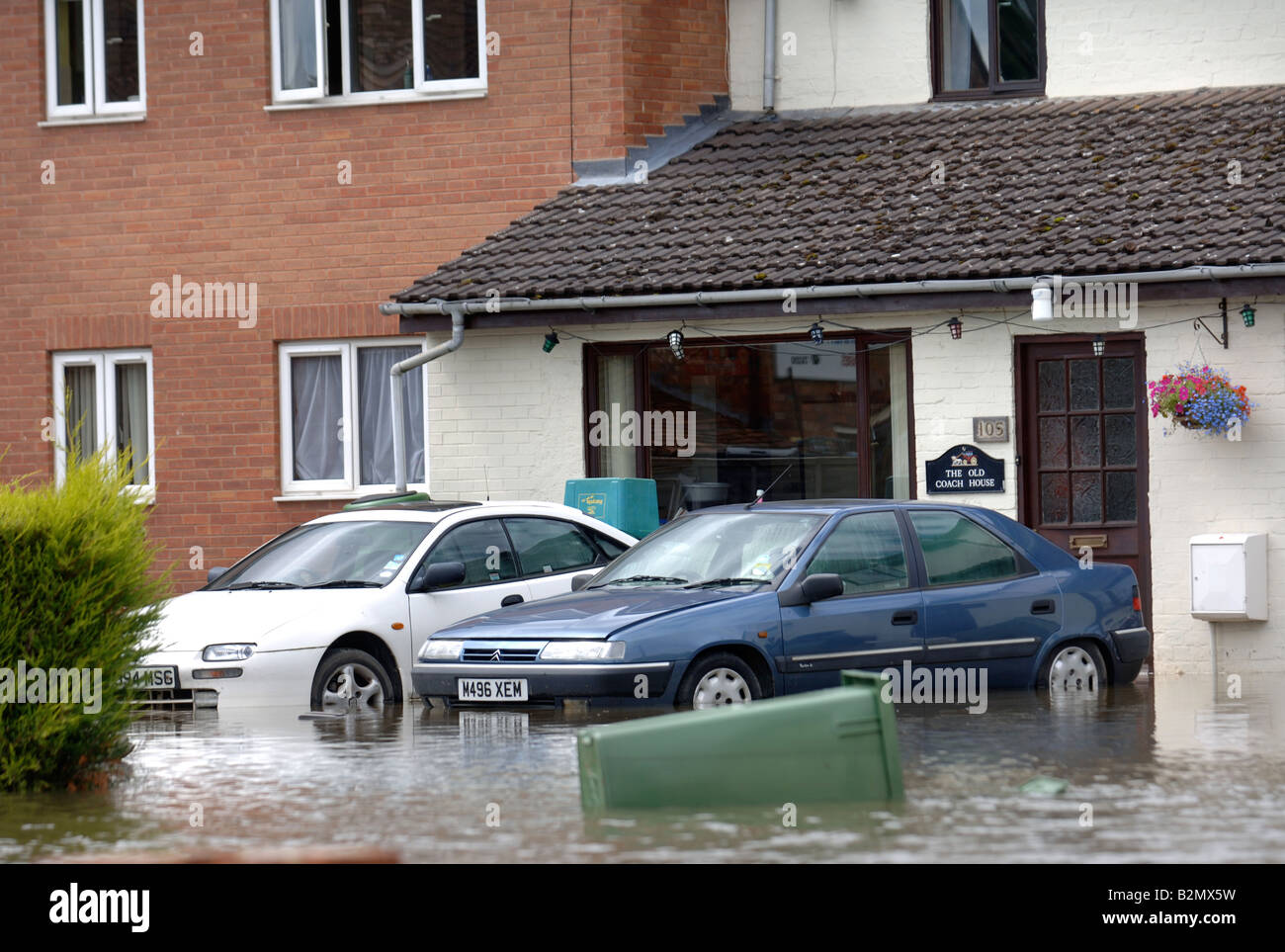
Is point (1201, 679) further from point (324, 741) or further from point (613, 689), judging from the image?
point (324, 741)

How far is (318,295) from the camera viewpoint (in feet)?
64.6

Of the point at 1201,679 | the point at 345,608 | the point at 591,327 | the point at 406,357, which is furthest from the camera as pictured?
the point at 406,357

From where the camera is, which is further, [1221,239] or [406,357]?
[406,357]

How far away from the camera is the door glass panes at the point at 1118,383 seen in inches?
654

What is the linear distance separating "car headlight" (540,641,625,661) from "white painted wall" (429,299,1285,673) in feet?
20.3

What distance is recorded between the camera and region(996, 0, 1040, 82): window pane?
786 inches

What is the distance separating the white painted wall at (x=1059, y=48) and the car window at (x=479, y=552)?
25.6ft

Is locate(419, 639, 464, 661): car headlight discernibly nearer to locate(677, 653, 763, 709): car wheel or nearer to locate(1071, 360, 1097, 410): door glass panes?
locate(677, 653, 763, 709): car wheel

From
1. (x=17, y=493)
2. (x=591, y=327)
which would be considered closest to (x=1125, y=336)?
(x=591, y=327)

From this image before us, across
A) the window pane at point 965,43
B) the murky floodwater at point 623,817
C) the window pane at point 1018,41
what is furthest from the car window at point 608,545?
the window pane at point 1018,41

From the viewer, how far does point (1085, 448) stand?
16.8 meters

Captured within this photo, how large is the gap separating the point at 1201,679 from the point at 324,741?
7.29m

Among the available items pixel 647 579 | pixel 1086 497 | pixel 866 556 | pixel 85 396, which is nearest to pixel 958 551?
pixel 866 556

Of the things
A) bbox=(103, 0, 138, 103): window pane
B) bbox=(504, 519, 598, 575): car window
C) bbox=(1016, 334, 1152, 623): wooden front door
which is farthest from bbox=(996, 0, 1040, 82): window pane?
bbox=(103, 0, 138, 103): window pane
